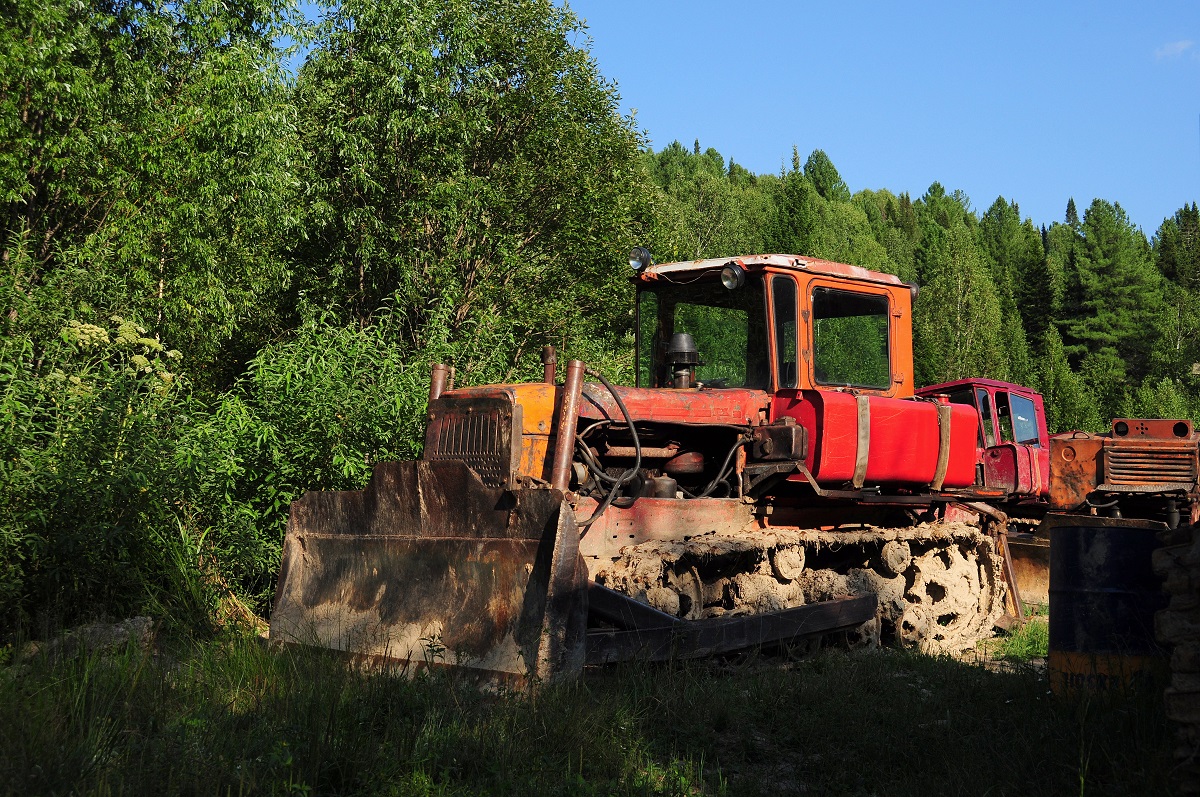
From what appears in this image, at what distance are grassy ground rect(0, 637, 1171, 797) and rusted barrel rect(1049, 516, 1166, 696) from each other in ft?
0.67

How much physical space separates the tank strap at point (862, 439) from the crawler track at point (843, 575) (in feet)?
1.56

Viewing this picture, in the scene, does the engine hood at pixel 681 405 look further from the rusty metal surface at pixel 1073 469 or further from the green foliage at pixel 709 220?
the green foliage at pixel 709 220

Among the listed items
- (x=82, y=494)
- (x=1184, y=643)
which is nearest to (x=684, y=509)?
(x=1184, y=643)

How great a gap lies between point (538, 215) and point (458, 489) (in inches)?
699

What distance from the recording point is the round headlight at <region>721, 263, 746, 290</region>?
7.90 meters

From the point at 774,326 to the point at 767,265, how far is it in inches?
18.8

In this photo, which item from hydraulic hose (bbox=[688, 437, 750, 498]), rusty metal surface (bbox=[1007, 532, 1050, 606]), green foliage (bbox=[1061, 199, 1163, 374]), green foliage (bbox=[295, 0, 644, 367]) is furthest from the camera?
green foliage (bbox=[1061, 199, 1163, 374])

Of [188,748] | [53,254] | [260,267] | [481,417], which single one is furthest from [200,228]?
[188,748]

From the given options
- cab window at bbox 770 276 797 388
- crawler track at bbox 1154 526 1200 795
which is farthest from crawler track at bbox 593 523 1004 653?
crawler track at bbox 1154 526 1200 795

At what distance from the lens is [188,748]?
4020mm

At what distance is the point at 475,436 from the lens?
23.0 feet

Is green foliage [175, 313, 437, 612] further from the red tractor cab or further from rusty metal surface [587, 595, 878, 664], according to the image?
the red tractor cab

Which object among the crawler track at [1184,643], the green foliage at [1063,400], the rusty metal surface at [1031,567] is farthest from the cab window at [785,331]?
the green foliage at [1063,400]

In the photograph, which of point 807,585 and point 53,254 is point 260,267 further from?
point 807,585
